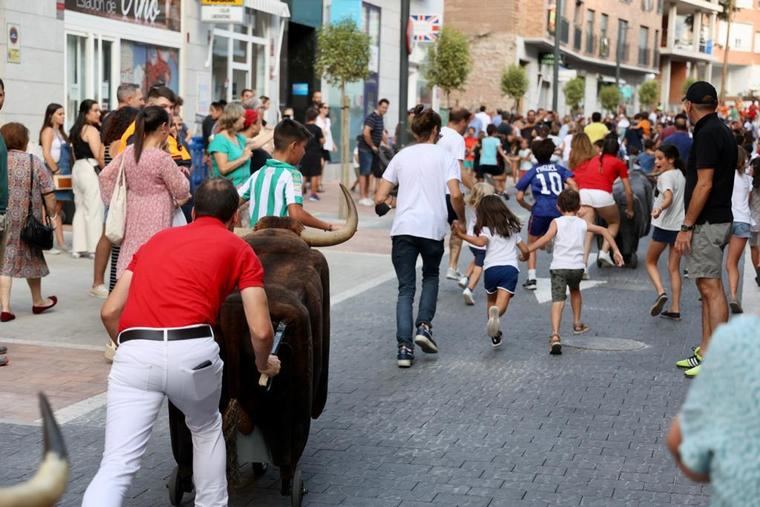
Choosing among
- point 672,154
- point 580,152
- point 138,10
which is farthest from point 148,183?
point 138,10

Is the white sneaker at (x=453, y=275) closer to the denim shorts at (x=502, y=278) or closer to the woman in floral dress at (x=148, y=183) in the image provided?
the denim shorts at (x=502, y=278)

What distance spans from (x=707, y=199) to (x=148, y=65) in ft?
47.8

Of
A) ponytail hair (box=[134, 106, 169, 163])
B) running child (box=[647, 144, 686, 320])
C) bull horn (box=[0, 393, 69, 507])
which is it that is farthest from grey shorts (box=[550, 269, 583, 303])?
bull horn (box=[0, 393, 69, 507])

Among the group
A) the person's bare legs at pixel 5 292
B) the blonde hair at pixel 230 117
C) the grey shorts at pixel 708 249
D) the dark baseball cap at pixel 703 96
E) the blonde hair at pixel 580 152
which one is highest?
the dark baseball cap at pixel 703 96

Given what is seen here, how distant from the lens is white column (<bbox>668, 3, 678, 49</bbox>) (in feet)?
263

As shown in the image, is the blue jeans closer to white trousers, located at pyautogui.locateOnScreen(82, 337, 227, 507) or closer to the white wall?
white trousers, located at pyautogui.locateOnScreen(82, 337, 227, 507)

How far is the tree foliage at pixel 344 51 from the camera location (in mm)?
24688

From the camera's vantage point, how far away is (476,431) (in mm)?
7043

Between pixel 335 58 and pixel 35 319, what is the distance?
49.8 ft

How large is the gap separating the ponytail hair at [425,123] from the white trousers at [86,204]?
207 inches

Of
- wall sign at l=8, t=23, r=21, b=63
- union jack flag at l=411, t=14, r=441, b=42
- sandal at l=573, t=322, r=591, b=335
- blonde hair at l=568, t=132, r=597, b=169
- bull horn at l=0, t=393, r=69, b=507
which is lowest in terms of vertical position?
sandal at l=573, t=322, r=591, b=335

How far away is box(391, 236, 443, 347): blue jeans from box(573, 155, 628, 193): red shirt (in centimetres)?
559

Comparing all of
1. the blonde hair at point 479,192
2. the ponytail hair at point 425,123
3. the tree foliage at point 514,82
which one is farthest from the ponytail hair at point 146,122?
the tree foliage at point 514,82

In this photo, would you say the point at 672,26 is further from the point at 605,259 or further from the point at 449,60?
the point at 605,259
